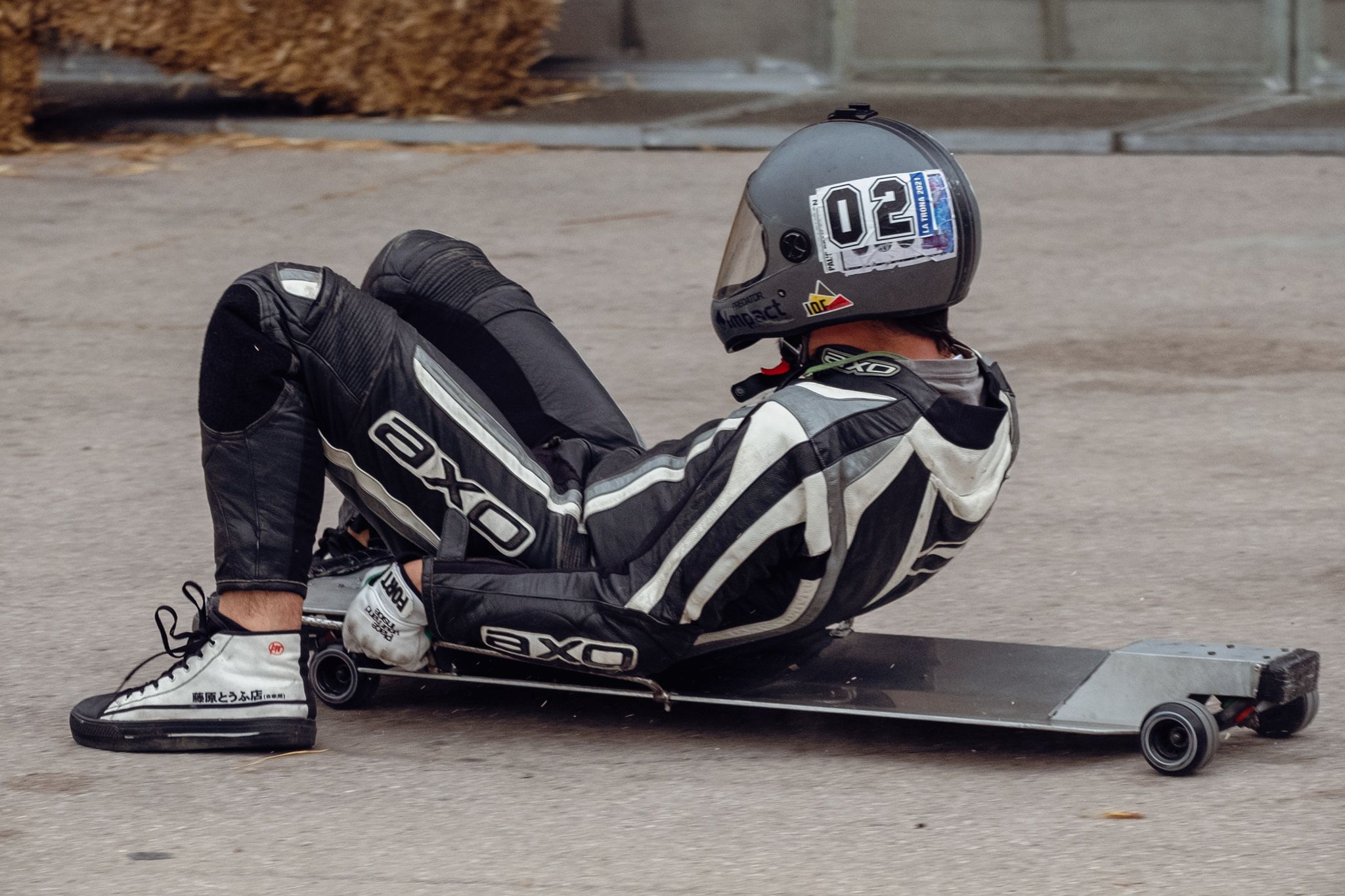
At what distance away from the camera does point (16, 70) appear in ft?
29.6

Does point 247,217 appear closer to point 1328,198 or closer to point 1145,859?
point 1328,198

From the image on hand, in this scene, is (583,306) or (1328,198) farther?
(1328,198)

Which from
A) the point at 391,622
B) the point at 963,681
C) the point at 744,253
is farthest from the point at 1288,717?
the point at 391,622

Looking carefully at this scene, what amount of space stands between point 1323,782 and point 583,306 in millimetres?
3970

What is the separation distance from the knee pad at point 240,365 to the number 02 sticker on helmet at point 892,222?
90 centimetres

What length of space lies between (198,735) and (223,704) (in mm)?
67

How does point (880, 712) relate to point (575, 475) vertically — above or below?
below

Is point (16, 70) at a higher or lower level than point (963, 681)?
higher

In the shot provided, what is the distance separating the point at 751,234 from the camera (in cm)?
327

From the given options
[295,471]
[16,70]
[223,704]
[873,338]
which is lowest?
[223,704]

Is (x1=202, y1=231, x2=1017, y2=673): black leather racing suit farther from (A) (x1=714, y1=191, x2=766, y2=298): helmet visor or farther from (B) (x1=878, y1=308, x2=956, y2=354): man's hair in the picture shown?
(A) (x1=714, y1=191, x2=766, y2=298): helmet visor

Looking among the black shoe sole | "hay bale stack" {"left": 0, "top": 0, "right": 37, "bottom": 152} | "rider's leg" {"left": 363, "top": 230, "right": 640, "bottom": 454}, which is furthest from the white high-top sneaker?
"hay bale stack" {"left": 0, "top": 0, "right": 37, "bottom": 152}

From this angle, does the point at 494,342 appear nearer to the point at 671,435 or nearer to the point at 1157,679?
the point at 1157,679

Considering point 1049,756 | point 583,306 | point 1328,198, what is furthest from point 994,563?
point 1328,198
